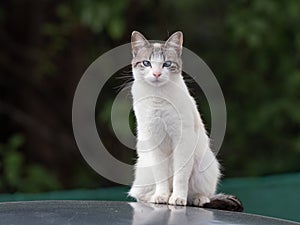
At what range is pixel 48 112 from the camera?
265 inches

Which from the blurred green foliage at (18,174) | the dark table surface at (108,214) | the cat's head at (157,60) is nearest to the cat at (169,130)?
the cat's head at (157,60)

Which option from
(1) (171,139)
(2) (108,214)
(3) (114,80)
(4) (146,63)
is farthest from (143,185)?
(3) (114,80)

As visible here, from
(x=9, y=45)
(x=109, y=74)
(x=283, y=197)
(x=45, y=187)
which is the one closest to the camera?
(x=283, y=197)

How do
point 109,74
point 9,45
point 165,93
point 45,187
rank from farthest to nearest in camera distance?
1. point 9,45
2. point 45,187
3. point 109,74
4. point 165,93

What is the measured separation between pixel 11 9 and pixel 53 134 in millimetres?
1119

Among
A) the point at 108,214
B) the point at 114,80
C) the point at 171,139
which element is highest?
the point at 114,80

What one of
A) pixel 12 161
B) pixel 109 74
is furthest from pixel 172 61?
pixel 12 161

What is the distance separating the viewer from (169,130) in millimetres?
2133

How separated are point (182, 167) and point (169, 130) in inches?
4.3

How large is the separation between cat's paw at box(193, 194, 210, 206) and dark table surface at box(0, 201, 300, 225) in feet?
0.81

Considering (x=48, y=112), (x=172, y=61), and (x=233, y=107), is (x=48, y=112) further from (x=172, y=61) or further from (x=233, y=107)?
(x=172, y=61)

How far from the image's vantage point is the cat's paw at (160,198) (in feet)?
7.02

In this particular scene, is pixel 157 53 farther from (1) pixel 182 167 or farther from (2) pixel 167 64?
(1) pixel 182 167

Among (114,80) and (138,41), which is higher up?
(114,80)
